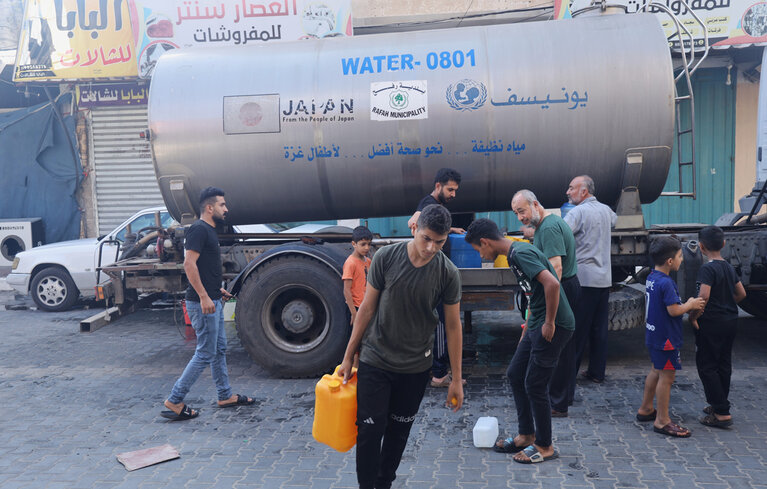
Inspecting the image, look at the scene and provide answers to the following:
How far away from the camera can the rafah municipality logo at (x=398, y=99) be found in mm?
6238

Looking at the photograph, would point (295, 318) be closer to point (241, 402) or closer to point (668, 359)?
point (241, 402)

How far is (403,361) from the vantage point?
339 cm

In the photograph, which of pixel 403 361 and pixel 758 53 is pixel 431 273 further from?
pixel 758 53

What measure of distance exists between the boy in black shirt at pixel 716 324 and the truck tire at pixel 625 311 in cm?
138

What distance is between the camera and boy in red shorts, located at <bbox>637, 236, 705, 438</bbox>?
4.57 metres

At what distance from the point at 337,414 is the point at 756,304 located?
6933mm

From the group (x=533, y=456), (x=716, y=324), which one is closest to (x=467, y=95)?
(x=716, y=324)

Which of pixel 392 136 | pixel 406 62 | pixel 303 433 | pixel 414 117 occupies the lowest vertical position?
pixel 303 433

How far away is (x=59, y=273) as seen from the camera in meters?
10.7

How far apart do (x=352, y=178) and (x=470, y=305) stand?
1755mm

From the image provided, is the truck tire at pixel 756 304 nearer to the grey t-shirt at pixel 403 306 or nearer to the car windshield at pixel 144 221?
the grey t-shirt at pixel 403 306

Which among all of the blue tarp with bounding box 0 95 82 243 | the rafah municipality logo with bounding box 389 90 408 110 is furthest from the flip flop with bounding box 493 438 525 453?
the blue tarp with bounding box 0 95 82 243

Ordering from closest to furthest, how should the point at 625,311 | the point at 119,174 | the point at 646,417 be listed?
1. the point at 646,417
2. the point at 625,311
3. the point at 119,174

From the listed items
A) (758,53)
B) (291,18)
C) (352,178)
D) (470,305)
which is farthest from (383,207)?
(758,53)
